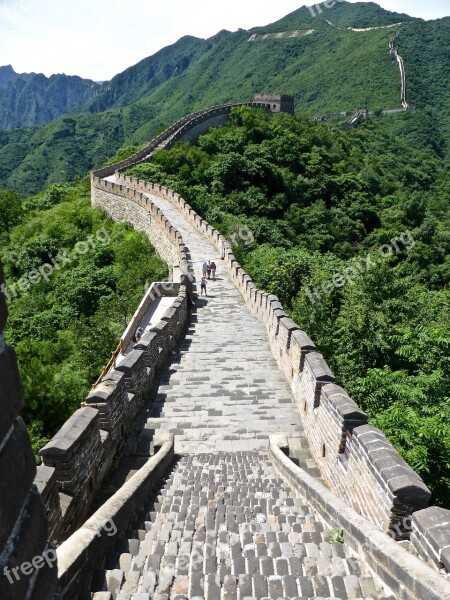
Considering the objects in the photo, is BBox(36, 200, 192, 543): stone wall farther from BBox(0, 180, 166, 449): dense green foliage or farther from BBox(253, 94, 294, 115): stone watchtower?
BBox(253, 94, 294, 115): stone watchtower

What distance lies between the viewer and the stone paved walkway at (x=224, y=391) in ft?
22.8

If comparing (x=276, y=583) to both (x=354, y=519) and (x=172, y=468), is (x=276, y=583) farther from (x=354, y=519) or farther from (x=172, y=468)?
(x=172, y=468)

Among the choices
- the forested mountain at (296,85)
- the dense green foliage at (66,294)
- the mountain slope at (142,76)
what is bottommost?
the dense green foliage at (66,294)

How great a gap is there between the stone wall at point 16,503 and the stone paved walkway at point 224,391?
16.5 feet

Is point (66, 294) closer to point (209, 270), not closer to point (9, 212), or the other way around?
point (209, 270)

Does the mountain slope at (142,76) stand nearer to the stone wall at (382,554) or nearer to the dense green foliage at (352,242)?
the dense green foliage at (352,242)

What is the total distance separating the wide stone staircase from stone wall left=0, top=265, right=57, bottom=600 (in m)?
1.51

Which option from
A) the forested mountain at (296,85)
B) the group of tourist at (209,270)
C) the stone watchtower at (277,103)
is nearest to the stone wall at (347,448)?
the group of tourist at (209,270)

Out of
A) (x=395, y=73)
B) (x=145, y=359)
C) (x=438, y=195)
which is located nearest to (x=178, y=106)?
(x=395, y=73)

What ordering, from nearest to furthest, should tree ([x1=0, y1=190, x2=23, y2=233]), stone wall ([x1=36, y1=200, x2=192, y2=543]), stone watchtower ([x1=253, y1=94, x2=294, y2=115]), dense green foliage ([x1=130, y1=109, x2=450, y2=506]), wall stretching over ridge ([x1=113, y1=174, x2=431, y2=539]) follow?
wall stretching over ridge ([x1=113, y1=174, x2=431, y2=539]) < stone wall ([x1=36, y1=200, x2=192, y2=543]) < dense green foliage ([x1=130, y1=109, x2=450, y2=506]) < tree ([x1=0, y1=190, x2=23, y2=233]) < stone watchtower ([x1=253, y1=94, x2=294, y2=115])

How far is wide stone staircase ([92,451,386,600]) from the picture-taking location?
2939mm

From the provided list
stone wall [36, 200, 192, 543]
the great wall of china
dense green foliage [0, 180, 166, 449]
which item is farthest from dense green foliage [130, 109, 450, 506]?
dense green foliage [0, 180, 166, 449]

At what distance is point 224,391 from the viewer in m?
8.30

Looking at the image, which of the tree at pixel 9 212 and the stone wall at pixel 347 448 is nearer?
the stone wall at pixel 347 448
